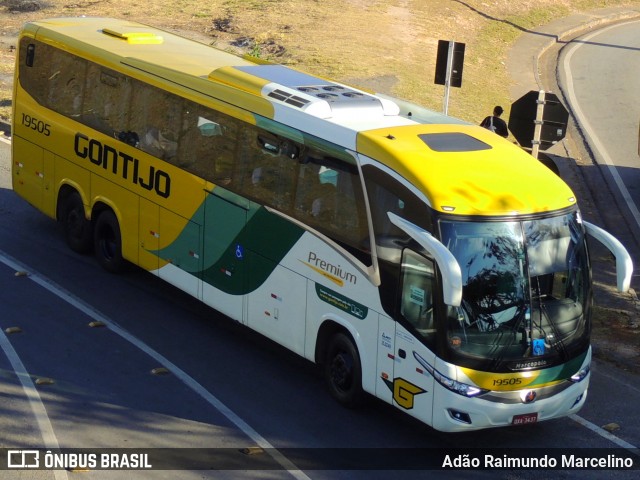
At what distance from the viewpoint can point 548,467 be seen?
10.1m

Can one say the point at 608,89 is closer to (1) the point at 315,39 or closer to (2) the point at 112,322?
(1) the point at 315,39

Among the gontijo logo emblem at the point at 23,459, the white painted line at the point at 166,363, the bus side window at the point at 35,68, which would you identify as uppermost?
the bus side window at the point at 35,68

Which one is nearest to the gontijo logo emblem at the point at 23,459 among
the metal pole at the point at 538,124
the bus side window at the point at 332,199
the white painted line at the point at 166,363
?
the white painted line at the point at 166,363

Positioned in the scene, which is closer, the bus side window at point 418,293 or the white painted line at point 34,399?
the bus side window at point 418,293

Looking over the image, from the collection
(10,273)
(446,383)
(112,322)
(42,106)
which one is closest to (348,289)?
(446,383)

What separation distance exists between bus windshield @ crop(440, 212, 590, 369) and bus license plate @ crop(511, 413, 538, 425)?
0.52 m

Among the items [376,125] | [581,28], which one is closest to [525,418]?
[376,125]

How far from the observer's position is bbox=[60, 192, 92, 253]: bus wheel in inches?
598

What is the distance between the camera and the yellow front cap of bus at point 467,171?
31.8ft

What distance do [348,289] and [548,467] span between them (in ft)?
8.80

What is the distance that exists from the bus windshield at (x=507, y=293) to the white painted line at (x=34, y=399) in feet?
13.0

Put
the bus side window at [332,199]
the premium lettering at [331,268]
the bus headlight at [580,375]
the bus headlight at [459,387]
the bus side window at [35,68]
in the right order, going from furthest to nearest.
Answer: the bus side window at [35,68]
the premium lettering at [331,268]
the bus side window at [332,199]
the bus headlight at [580,375]
the bus headlight at [459,387]

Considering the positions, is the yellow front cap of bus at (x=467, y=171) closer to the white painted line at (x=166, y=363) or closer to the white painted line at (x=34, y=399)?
the white painted line at (x=166, y=363)

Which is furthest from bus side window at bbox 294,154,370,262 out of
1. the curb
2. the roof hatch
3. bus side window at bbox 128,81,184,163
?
the curb
